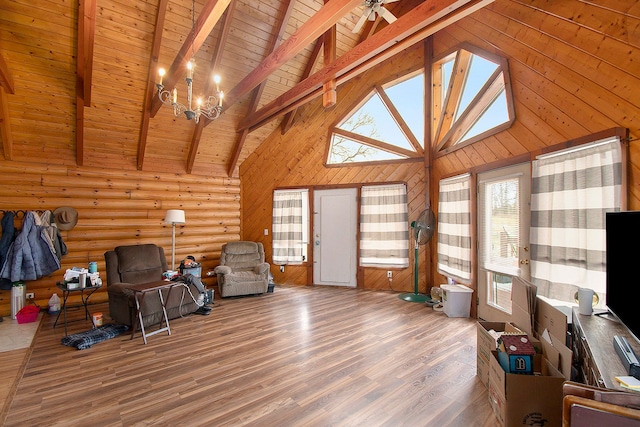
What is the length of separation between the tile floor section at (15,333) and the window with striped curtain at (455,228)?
5600mm

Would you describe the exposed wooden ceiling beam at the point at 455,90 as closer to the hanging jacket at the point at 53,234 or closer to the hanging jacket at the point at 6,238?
the hanging jacket at the point at 53,234

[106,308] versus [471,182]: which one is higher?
[471,182]

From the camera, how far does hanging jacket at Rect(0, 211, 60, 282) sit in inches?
166

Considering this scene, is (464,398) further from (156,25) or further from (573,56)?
(156,25)

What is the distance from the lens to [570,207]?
2742mm

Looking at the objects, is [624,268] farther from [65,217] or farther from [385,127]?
[65,217]

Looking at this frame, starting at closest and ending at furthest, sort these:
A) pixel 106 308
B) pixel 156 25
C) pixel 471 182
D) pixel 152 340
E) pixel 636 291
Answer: pixel 636 291 < pixel 152 340 < pixel 156 25 < pixel 471 182 < pixel 106 308

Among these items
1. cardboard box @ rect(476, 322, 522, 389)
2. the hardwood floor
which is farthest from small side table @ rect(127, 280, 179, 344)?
cardboard box @ rect(476, 322, 522, 389)

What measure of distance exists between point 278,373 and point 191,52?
3.69 metres

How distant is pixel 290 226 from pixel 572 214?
15.7 feet

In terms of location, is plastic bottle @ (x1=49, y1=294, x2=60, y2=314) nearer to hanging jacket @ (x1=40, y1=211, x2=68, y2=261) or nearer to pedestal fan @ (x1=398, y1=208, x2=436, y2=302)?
hanging jacket @ (x1=40, y1=211, x2=68, y2=261)

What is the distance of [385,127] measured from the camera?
19.3ft

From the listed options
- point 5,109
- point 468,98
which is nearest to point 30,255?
point 5,109

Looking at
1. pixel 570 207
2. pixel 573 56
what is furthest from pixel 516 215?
pixel 573 56
